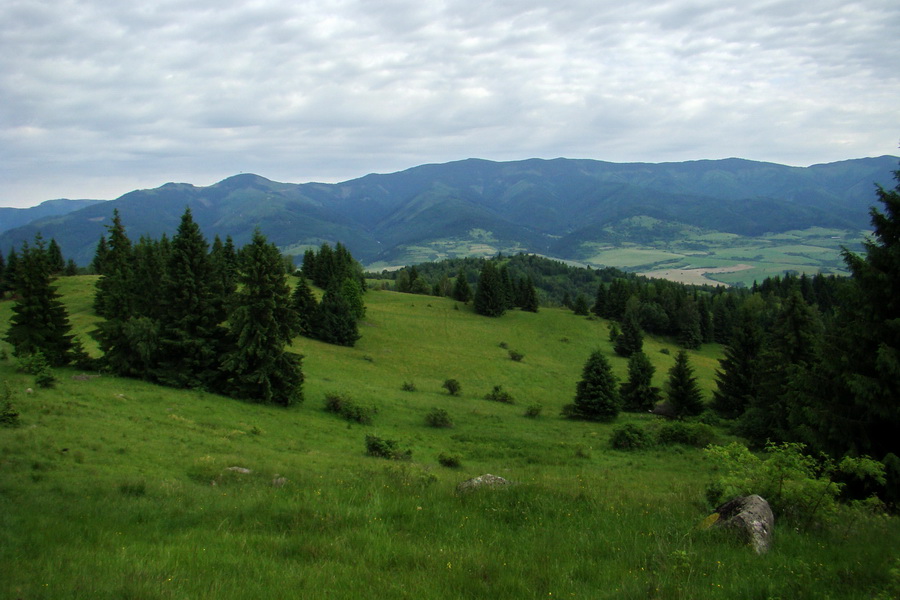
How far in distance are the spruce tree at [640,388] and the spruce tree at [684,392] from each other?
8.49 feet

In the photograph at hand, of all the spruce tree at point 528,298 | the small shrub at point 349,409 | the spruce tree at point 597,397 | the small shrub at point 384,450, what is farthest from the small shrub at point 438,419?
the spruce tree at point 528,298

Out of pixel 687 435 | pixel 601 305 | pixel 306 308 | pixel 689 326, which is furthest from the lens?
pixel 601 305

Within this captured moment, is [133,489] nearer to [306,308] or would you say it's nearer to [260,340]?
[260,340]

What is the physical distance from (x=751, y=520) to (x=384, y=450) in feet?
62.2

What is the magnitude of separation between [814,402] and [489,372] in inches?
1773

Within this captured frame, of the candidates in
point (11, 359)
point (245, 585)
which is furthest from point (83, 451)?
point (11, 359)

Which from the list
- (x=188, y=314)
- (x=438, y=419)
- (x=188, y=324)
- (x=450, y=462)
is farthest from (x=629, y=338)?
(x=188, y=314)

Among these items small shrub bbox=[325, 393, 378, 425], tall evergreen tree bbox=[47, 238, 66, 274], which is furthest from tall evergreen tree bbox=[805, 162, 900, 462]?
tall evergreen tree bbox=[47, 238, 66, 274]

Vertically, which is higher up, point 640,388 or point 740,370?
point 740,370

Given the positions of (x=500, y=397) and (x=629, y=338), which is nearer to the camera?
(x=500, y=397)

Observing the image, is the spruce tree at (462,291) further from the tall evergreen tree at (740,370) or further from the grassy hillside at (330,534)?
the grassy hillside at (330,534)

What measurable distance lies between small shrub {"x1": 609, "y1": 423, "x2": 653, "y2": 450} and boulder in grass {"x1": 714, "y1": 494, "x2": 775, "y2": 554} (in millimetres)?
22683

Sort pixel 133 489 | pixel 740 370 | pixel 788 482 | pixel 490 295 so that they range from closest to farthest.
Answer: pixel 788 482
pixel 133 489
pixel 740 370
pixel 490 295

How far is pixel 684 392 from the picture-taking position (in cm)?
4400
